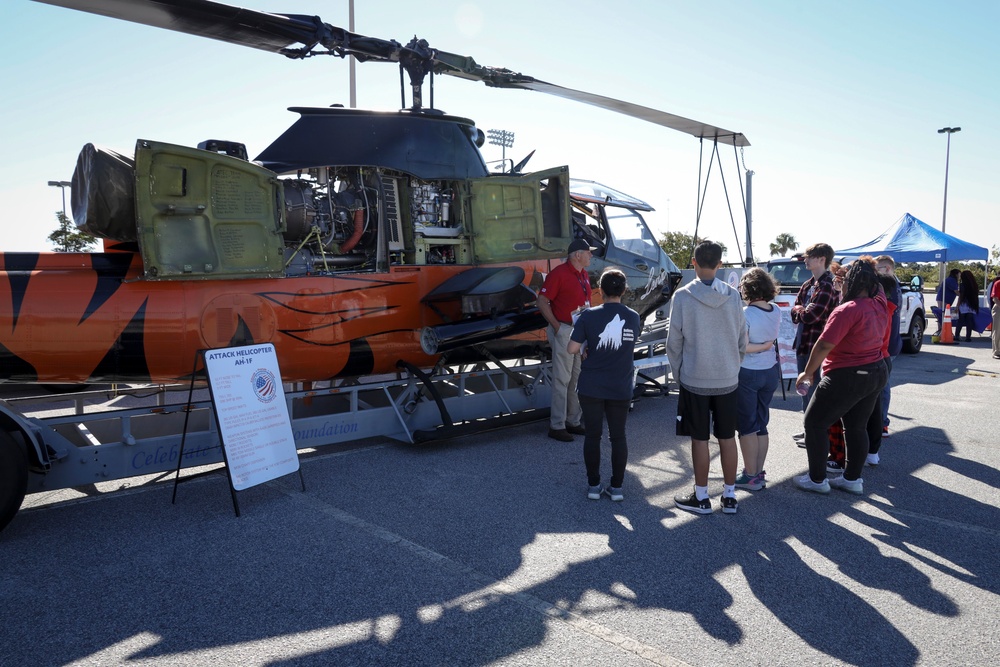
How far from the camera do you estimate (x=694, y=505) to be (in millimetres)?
5004

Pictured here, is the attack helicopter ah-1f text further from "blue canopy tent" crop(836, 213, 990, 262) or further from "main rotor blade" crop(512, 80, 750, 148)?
"blue canopy tent" crop(836, 213, 990, 262)

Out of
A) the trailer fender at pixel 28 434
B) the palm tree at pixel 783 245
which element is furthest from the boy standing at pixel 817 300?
the palm tree at pixel 783 245

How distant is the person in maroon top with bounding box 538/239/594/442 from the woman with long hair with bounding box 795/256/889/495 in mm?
2234

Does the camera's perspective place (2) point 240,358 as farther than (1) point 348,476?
No

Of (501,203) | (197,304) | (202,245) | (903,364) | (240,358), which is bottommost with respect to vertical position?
(903,364)

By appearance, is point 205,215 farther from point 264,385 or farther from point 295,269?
point 264,385

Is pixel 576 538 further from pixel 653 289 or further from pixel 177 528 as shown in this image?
pixel 653 289

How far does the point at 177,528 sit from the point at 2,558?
3.11 feet

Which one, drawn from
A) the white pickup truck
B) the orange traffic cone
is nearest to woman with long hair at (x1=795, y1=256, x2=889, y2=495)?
the white pickup truck

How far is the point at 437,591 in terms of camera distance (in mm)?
3746

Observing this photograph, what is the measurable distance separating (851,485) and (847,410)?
0.68 meters

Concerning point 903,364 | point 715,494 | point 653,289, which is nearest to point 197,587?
point 715,494

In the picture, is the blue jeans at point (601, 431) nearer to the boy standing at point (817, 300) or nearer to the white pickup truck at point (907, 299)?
the boy standing at point (817, 300)

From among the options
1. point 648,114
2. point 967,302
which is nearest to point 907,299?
point 967,302
